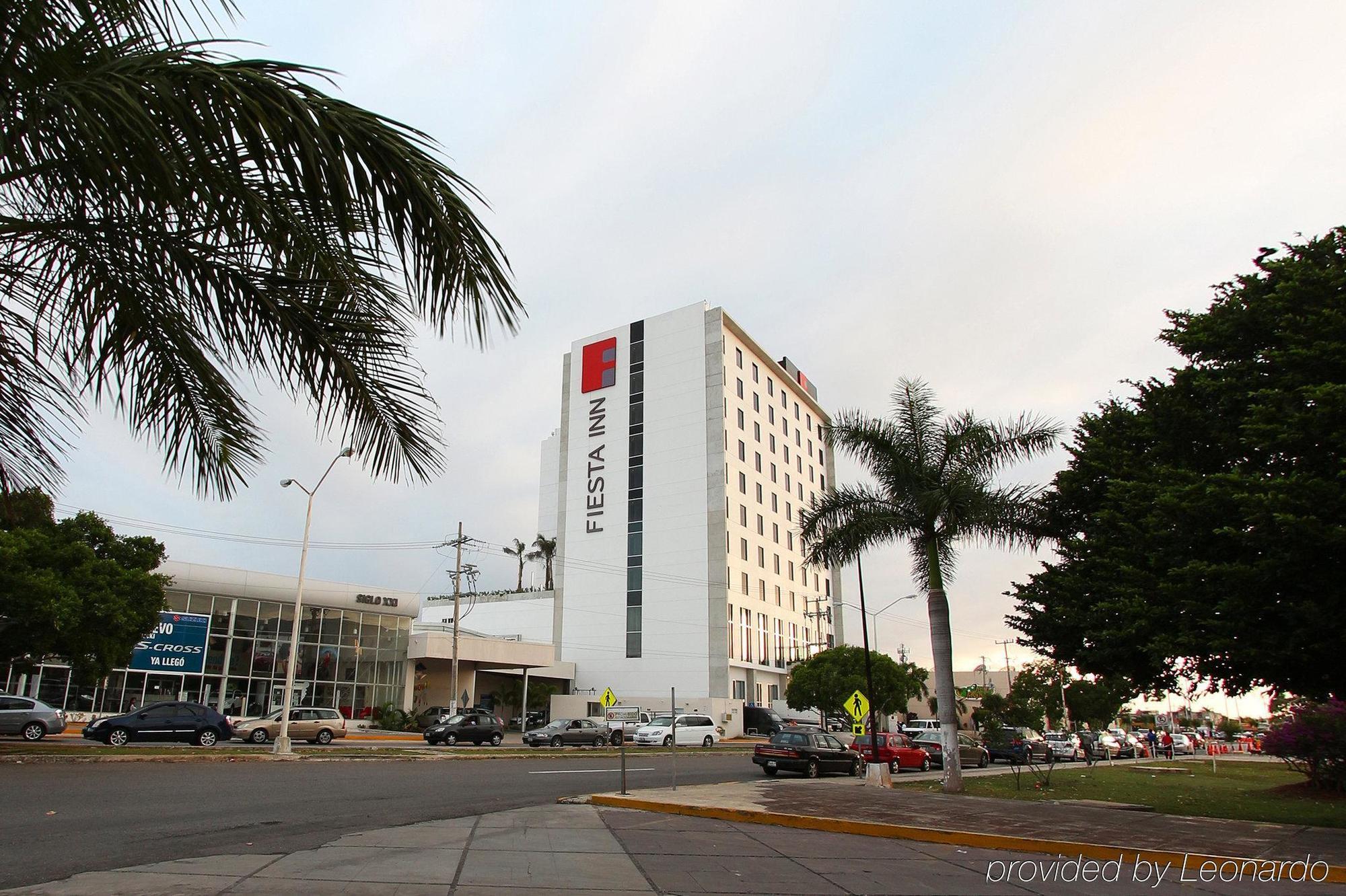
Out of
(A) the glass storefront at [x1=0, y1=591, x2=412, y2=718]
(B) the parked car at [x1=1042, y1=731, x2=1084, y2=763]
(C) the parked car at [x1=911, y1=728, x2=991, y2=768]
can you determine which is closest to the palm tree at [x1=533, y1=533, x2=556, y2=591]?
(A) the glass storefront at [x1=0, y1=591, x2=412, y2=718]

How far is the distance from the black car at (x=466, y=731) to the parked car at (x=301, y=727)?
3.95 m

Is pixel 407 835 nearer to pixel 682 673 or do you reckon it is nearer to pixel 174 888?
pixel 174 888

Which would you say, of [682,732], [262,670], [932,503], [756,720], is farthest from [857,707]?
[756,720]

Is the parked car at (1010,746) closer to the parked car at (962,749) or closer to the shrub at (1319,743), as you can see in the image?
the parked car at (962,749)

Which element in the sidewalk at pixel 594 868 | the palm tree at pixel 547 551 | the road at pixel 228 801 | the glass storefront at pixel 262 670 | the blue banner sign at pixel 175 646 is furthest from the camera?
the palm tree at pixel 547 551

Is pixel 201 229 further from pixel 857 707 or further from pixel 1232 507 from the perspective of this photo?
pixel 857 707

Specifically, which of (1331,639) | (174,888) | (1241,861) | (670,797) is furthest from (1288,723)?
(174,888)

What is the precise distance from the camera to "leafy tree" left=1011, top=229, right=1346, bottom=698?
14.6 meters

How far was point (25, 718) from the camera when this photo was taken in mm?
29406

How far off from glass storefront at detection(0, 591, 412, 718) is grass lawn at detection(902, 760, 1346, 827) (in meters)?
34.9

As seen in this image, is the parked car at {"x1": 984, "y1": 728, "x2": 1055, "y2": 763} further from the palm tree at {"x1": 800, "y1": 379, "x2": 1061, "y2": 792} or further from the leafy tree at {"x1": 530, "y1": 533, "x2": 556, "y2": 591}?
the leafy tree at {"x1": 530, "y1": 533, "x2": 556, "y2": 591}

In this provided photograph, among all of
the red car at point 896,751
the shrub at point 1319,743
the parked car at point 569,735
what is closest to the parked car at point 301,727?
the parked car at point 569,735

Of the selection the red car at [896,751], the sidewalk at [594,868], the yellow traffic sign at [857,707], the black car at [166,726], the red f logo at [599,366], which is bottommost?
the red car at [896,751]

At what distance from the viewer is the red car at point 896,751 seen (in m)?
32.7
